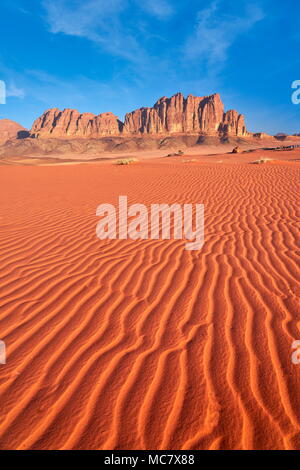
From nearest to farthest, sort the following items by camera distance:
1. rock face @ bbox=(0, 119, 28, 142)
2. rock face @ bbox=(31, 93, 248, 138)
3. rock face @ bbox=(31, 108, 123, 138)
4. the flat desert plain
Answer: the flat desert plain < rock face @ bbox=(31, 93, 248, 138) < rock face @ bbox=(31, 108, 123, 138) < rock face @ bbox=(0, 119, 28, 142)

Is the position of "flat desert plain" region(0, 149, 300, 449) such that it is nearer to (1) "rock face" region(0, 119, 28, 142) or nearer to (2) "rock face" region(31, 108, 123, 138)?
(2) "rock face" region(31, 108, 123, 138)

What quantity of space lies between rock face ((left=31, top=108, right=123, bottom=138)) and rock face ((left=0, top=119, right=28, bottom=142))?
1124 centimetres

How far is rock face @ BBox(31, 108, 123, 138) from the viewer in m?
116

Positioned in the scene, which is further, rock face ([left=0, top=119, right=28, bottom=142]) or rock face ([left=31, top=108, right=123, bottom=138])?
rock face ([left=0, top=119, right=28, bottom=142])

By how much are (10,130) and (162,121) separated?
9049 centimetres

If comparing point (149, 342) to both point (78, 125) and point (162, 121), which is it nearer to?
point (162, 121)

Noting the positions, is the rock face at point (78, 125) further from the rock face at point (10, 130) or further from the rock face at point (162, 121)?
the rock face at point (10, 130)

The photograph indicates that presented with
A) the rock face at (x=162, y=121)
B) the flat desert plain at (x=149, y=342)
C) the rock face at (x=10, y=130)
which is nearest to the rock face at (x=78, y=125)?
the rock face at (x=162, y=121)

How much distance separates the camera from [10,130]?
143 metres

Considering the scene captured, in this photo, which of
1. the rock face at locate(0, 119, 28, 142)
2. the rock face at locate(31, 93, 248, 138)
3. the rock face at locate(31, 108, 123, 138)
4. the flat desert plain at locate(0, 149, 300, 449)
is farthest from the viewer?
the rock face at locate(0, 119, 28, 142)

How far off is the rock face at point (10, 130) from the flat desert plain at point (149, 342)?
14958 cm

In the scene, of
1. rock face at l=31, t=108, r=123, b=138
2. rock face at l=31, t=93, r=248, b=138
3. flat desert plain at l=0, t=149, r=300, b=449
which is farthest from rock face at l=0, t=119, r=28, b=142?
flat desert plain at l=0, t=149, r=300, b=449

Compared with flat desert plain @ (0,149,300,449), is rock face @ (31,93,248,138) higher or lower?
higher
